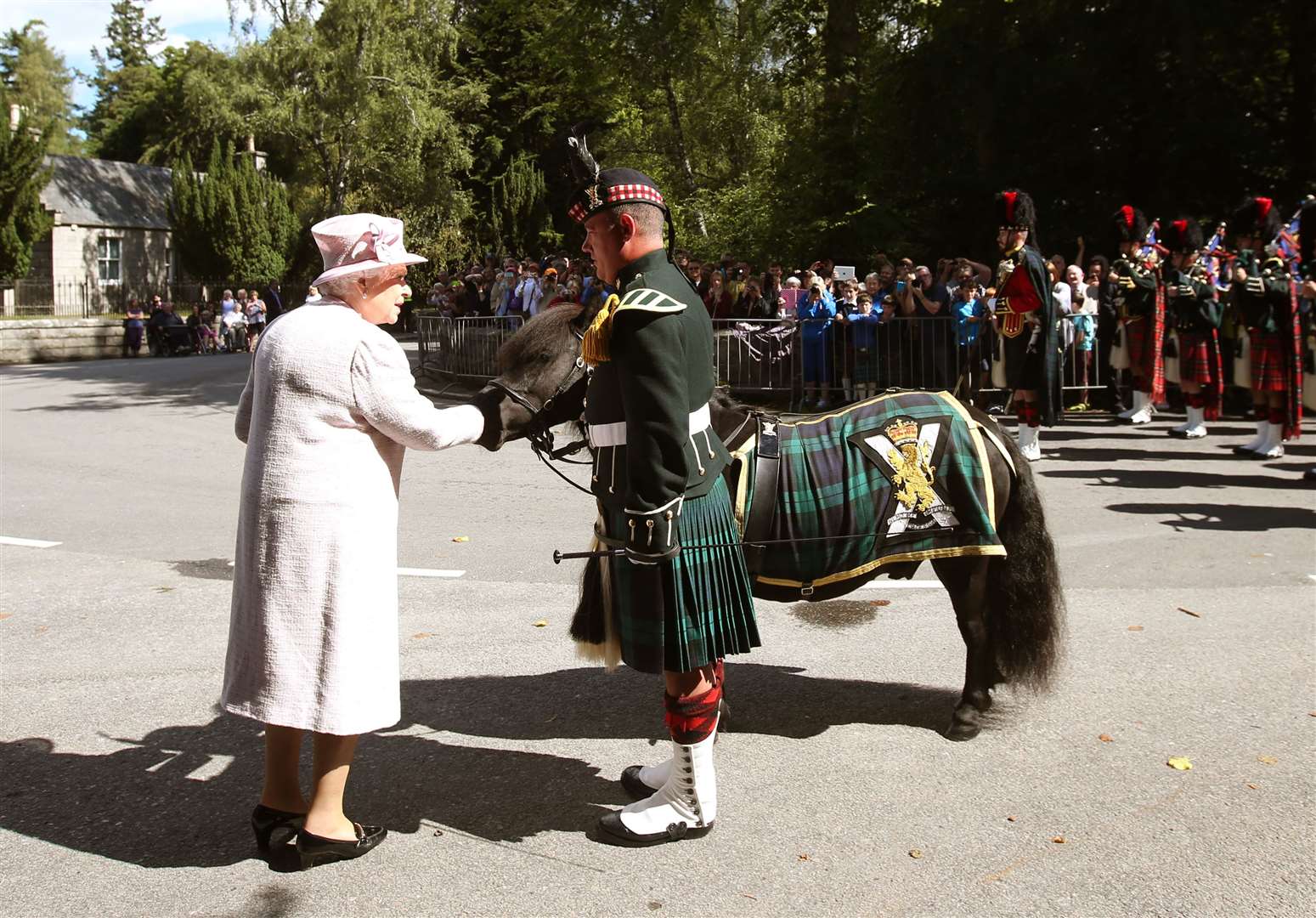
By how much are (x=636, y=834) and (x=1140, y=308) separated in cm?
1140

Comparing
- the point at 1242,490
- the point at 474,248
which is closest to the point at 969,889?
the point at 1242,490

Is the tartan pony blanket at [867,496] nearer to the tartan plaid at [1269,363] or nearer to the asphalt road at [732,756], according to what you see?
the asphalt road at [732,756]

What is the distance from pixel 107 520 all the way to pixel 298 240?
4150cm

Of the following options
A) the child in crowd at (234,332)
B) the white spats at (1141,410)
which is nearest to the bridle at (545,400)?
the white spats at (1141,410)

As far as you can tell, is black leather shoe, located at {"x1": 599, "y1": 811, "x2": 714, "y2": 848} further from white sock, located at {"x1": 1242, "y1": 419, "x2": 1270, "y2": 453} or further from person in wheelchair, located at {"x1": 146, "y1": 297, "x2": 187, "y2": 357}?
person in wheelchair, located at {"x1": 146, "y1": 297, "x2": 187, "y2": 357}

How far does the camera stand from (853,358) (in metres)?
15.7

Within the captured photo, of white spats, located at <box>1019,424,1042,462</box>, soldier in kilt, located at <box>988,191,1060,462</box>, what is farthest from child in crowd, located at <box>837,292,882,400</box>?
white spats, located at <box>1019,424,1042,462</box>

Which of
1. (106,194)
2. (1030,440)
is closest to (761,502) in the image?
(1030,440)

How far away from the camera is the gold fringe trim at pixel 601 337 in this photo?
379cm

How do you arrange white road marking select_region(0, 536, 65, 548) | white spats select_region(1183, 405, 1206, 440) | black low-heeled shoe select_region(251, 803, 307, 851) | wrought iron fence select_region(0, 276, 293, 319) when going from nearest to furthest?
black low-heeled shoe select_region(251, 803, 307, 851)
white road marking select_region(0, 536, 65, 548)
white spats select_region(1183, 405, 1206, 440)
wrought iron fence select_region(0, 276, 293, 319)

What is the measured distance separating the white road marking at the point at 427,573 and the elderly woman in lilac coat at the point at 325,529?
3.77 m

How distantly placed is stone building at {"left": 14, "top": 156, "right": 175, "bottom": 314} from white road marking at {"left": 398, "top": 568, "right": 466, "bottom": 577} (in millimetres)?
44215

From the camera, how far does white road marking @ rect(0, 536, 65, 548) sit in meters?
8.77

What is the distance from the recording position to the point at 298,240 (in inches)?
1933
